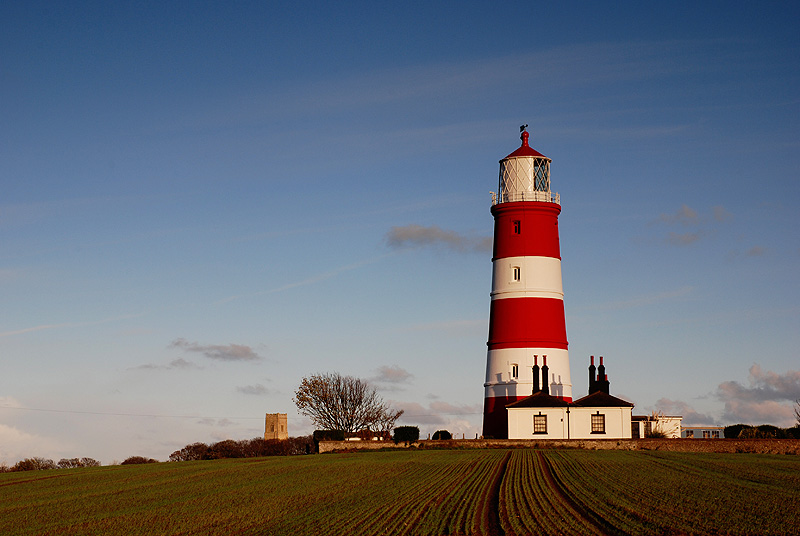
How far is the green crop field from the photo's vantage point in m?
20.8

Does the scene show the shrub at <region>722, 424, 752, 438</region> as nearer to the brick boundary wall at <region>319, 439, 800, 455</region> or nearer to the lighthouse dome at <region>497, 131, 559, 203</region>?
the brick boundary wall at <region>319, 439, 800, 455</region>

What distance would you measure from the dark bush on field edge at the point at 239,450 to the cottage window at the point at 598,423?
23.3 metres

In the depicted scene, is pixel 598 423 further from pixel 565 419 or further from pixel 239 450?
pixel 239 450

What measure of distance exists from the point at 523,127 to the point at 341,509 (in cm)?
3847

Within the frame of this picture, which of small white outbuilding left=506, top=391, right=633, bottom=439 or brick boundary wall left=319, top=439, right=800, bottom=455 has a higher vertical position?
small white outbuilding left=506, top=391, right=633, bottom=439

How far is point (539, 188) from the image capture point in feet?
184

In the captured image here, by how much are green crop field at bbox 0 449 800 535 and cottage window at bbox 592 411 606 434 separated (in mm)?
8640

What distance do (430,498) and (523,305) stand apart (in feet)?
93.3

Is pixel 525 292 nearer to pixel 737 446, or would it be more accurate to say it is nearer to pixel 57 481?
pixel 737 446

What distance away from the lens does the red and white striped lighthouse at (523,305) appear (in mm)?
53250

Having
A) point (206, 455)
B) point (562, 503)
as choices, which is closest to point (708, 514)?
point (562, 503)

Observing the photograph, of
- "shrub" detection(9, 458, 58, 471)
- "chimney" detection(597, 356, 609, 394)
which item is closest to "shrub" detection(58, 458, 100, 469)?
"shrub" detection(9, 458, 58, 471)

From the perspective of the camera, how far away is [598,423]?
52406 millimetres

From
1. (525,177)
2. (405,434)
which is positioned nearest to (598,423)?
(405,434)
